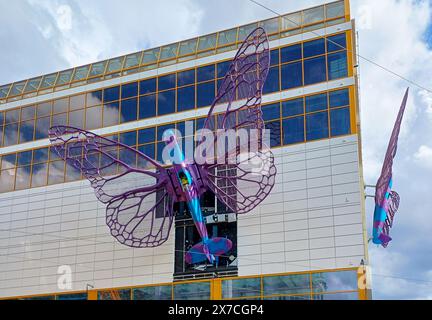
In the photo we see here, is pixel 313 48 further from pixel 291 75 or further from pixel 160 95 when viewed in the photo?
pixel 160 95

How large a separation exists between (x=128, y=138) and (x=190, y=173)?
894 centimetres

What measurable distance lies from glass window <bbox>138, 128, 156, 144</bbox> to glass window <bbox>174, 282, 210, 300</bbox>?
34.9 feet

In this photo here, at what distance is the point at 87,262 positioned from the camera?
46031 millimetres

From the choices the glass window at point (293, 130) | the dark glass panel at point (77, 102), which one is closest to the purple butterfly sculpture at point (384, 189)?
the glass window at point (293, 130)

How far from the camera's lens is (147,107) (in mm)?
48125

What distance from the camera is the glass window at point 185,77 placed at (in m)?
46.9

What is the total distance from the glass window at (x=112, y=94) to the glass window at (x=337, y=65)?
1592 cm

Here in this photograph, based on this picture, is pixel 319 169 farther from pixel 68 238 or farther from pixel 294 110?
pixel 68 238

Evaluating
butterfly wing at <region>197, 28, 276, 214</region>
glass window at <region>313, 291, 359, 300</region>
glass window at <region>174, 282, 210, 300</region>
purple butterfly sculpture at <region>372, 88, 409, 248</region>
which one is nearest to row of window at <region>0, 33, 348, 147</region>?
butterfly wing at <region>197, 28, 276, 214</region>

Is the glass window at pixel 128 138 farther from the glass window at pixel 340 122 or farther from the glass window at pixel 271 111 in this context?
the glass window at pixel 340 122

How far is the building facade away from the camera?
39.5 m

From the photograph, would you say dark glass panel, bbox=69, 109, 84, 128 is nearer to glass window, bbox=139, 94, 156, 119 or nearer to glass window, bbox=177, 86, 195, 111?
glass window, bbox=139, 94, 156, 119
